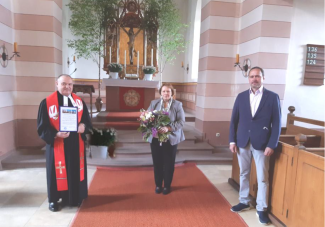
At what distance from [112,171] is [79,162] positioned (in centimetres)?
136

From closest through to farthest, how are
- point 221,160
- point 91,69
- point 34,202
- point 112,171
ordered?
point 34,202, point 112,171, point 221,160, point 91,69

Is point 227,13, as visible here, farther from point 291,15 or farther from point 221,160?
point 221,160

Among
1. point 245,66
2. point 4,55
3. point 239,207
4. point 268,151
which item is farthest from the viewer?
point 245,66

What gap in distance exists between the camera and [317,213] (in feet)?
6.97

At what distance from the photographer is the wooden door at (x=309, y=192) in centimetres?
211

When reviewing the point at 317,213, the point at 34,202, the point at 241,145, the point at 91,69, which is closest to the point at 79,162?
the point at 34,202

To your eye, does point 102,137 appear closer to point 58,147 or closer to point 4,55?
point 58,147

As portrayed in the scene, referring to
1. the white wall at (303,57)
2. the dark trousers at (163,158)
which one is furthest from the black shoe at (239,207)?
the white wall at (303,57)

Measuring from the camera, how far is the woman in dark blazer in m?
3.06

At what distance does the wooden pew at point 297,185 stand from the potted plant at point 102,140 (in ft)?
9.03

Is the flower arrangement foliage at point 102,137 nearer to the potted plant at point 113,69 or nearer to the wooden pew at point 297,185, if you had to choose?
the potted plant at point 113,69

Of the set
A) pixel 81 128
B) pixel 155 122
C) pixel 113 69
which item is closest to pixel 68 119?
pixel 81 128

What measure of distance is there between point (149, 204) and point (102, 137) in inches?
72.6

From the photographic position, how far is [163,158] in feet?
10.5
